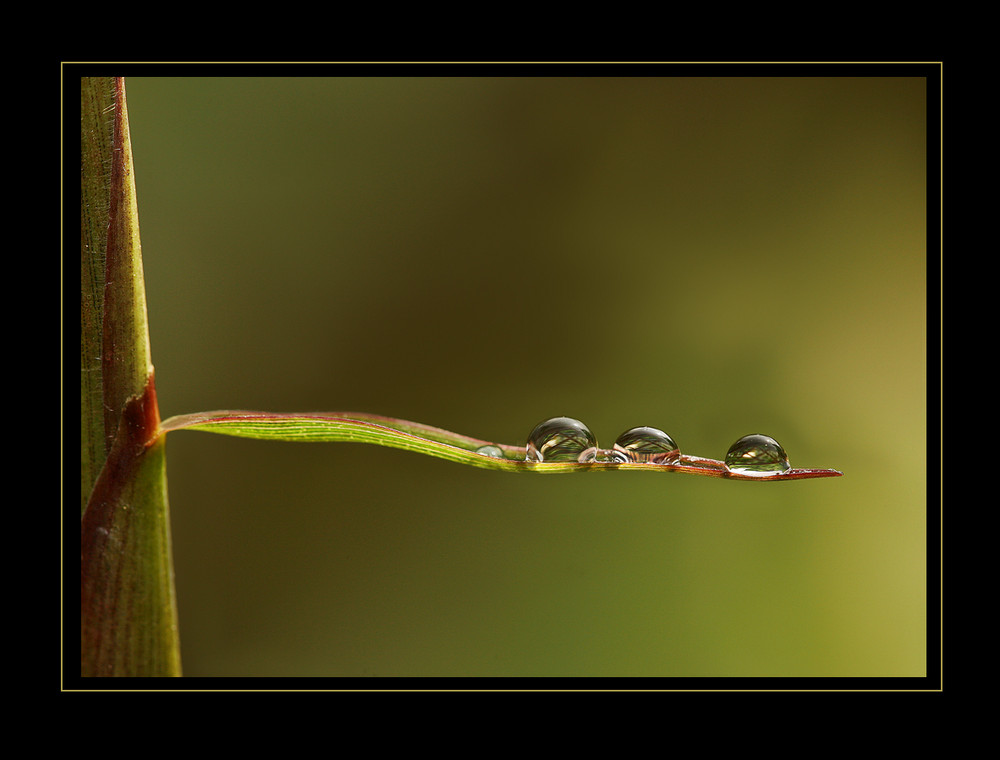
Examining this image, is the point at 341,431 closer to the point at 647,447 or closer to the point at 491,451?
the point at 491,451

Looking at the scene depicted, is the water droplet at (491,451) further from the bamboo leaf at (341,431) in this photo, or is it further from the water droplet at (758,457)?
the water droplet at (758,457)

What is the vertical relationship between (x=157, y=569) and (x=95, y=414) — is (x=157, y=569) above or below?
below

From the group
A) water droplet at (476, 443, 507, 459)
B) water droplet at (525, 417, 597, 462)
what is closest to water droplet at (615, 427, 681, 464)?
water droplet at (525, 417, 597, 462)

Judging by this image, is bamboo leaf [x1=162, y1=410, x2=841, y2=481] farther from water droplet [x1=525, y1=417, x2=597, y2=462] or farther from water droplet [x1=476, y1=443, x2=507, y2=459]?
water droplet [x1=525, y1=417, x2=597, y2=462]
